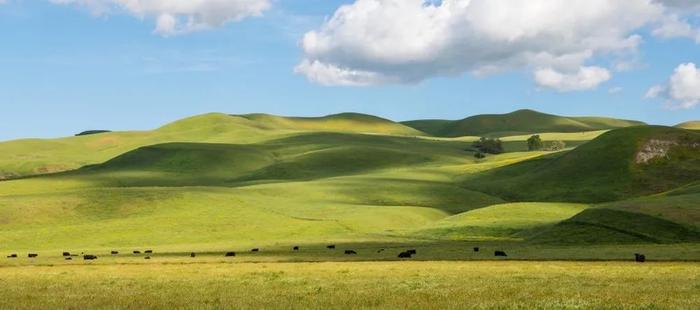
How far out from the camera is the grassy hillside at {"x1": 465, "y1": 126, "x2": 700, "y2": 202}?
14400 cm

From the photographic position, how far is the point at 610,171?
154250 mm

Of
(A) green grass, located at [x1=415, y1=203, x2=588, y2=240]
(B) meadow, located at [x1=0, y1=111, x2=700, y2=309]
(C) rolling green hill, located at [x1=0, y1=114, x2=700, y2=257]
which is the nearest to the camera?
(B) meadow, located at [x1=0, y1=111, x2=700, y2=309]

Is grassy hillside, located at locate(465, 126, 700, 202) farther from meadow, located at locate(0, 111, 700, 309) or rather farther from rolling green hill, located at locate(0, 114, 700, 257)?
meadow, located at locate(0, 111, 700, 309)

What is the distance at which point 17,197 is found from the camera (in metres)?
123

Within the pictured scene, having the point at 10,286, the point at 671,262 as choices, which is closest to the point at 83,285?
the point at 10,286

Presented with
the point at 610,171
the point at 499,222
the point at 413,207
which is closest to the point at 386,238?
the point at 499,222

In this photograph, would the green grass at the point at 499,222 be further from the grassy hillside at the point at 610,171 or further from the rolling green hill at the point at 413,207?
the grassy hillside at the point at 610,171

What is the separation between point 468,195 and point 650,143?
43.3 meters

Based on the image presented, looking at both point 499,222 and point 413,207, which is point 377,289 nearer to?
point 499,222

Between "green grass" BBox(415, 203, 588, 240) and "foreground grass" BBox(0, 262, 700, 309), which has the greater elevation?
"foreground grass" BBox(0, 262, 700, 309)

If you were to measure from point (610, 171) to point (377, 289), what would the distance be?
134m

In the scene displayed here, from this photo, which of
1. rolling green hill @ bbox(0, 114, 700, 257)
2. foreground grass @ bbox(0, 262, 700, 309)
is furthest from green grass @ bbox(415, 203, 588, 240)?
foreground grass @ bbox(0, 262, 700, 309)

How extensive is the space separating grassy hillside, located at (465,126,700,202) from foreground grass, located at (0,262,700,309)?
344 feet

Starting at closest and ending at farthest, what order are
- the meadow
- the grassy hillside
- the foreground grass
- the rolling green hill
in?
the foreground grass < the meadow < the rolling green hill < the grassy hillside
